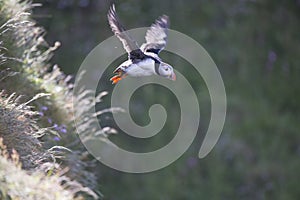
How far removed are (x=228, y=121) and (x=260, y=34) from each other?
1410 mm

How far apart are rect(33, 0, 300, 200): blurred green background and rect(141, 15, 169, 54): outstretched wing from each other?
3048 mm

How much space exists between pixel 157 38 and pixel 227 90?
13.1ft

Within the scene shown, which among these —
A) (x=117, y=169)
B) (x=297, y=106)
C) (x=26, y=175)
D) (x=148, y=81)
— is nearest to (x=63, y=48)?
(x=148, y=81)

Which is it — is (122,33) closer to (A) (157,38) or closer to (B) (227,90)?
(A) (157,38)

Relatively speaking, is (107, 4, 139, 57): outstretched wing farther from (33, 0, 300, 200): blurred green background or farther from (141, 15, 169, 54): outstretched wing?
(33, 0, 300, 200): blurred green background

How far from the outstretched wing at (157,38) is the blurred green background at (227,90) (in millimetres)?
3048

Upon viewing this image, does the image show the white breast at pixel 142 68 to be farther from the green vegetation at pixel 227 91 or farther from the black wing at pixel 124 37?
the green vegetation at pixel 227 91

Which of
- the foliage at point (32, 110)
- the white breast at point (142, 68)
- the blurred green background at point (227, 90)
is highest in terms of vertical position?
the white breast at point (142, 68)

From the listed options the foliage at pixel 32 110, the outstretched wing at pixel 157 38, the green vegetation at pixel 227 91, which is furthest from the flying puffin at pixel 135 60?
the green vegetation at pixel 227 91

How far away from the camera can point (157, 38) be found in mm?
4711

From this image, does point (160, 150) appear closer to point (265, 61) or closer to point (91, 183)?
point (265, 61)

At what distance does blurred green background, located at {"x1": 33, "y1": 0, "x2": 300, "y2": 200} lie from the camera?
26.4ft

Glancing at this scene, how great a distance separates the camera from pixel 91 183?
4934mm

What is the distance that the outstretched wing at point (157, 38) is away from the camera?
4.64 m
